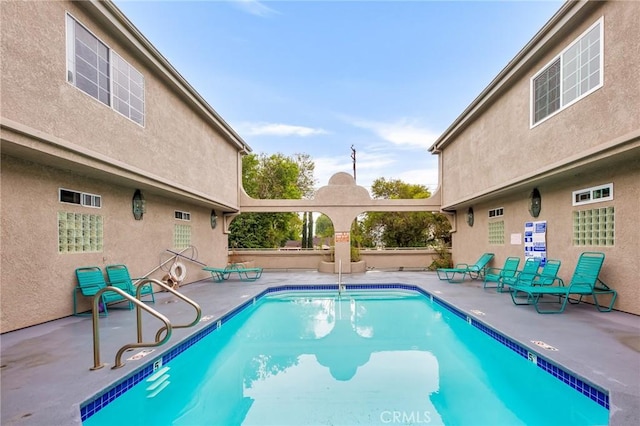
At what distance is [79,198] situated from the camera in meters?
6.94

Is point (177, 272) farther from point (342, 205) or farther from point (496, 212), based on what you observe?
point (496, 212)

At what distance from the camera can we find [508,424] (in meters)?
3.47

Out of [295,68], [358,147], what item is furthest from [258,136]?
[295,68]

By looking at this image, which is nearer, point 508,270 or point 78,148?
point 78,148

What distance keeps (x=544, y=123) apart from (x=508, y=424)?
7191 millimetres

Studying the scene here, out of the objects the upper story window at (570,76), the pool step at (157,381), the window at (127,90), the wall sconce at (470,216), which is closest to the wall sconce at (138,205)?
the window at (127,90)

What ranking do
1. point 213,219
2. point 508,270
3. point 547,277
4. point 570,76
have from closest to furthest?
point 570,76
point 547,277
point 508,270
point 213,219

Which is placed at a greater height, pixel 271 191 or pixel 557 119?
pixel 557 119

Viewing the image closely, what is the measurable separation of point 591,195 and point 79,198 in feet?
37.8

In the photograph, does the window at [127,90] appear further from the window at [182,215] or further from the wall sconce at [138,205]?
the window at [182,215]

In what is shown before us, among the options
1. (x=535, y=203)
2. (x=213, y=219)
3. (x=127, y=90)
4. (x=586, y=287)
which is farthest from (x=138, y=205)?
(x=535, y=203)

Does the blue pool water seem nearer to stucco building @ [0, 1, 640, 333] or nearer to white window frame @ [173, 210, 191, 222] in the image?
stucco building @ [0, 1, 640, 333]

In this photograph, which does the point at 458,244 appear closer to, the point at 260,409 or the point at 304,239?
the point at 304,239

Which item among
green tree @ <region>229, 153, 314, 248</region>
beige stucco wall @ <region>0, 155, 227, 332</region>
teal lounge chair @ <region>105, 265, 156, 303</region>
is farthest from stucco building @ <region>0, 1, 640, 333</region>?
green tree @ <region>229, 153, 314, 248</region>
